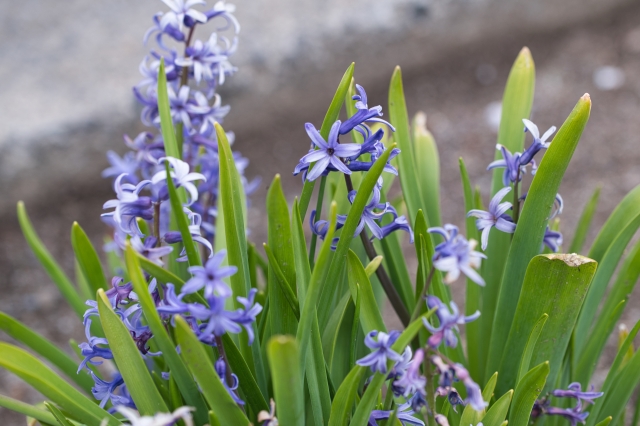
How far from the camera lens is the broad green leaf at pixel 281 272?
914 millimetres

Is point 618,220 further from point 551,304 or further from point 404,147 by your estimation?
point 404,147

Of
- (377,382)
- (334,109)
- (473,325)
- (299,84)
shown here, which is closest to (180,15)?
(334,109)

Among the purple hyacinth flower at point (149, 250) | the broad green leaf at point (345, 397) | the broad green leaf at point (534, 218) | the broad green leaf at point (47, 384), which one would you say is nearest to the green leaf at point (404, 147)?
the broad green leaf at point (534, 218)

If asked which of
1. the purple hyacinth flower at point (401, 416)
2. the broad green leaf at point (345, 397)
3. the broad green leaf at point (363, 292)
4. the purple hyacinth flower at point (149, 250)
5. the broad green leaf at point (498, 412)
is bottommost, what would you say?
the broad green leaf at point (498, 412)

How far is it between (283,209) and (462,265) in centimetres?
35

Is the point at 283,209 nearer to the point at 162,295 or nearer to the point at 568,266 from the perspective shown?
the point at 162,295

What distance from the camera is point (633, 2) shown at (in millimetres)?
3588

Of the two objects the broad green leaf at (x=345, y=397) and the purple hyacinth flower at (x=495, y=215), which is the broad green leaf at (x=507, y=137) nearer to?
the purple hyacinth flower at (x=495, y=215)

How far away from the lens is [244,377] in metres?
0.92

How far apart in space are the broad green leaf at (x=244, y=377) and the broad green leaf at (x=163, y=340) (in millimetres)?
62

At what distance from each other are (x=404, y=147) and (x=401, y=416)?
527mm

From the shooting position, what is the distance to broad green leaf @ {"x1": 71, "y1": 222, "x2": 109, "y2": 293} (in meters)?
1.04

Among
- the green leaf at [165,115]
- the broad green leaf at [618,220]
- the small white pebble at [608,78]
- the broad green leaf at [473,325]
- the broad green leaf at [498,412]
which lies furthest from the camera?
the small white pebble at [608,78]

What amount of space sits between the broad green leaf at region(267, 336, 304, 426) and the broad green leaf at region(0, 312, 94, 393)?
0.47 metres
